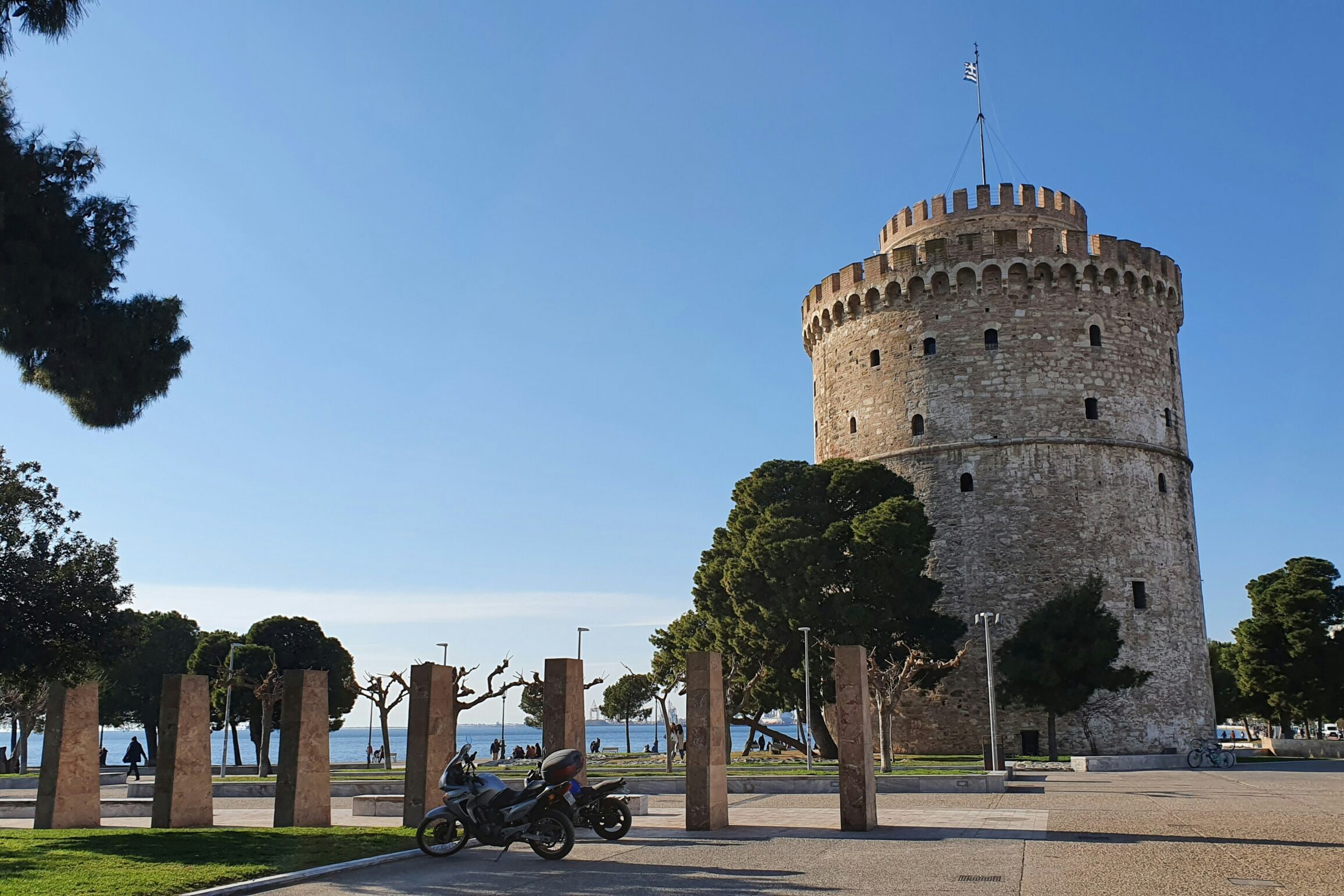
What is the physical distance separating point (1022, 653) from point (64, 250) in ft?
92.7

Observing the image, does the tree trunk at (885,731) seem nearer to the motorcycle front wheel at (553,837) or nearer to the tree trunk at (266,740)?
the motorcycle front wheel at (553,837)

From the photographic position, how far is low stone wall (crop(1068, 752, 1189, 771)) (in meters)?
29.9

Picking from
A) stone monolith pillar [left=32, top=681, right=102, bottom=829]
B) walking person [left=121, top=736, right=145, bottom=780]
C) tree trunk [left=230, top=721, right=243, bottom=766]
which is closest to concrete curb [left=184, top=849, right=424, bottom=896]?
stone monolith pillar [left=32, top=681, right=102, bottom=829]

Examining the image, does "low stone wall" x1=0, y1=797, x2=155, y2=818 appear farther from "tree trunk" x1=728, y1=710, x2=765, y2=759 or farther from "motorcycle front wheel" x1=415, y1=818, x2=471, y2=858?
"tree trunk" x1=728, y1=710, x2=765, y2=759

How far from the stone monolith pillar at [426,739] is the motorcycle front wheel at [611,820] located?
2.48 meters

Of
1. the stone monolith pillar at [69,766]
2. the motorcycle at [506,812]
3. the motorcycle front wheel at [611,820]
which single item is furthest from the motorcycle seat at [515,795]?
the stone monolith pillar at [69,766]

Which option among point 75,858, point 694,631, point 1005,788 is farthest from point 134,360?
point 694,631

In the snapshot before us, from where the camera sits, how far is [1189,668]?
123 feet

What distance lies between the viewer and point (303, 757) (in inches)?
645

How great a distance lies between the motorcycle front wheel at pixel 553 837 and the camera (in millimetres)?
11953

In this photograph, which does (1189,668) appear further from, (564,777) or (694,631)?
(564,777)

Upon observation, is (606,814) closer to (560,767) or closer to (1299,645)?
(560,767)

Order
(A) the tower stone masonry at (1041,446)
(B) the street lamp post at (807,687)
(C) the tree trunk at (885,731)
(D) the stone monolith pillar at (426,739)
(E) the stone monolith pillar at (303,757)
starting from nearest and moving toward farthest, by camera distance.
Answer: (D) the stone monolith pillar at (426,739)
(E) the stone monolith pillar at (303,757)
(C) the tree trunk at (885,731)
(B) the street lamp post at (807,687)
(A) the tower stone masonry at (1041,446)

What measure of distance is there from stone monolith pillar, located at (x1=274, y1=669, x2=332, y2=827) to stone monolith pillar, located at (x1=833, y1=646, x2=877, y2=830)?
283 inches
